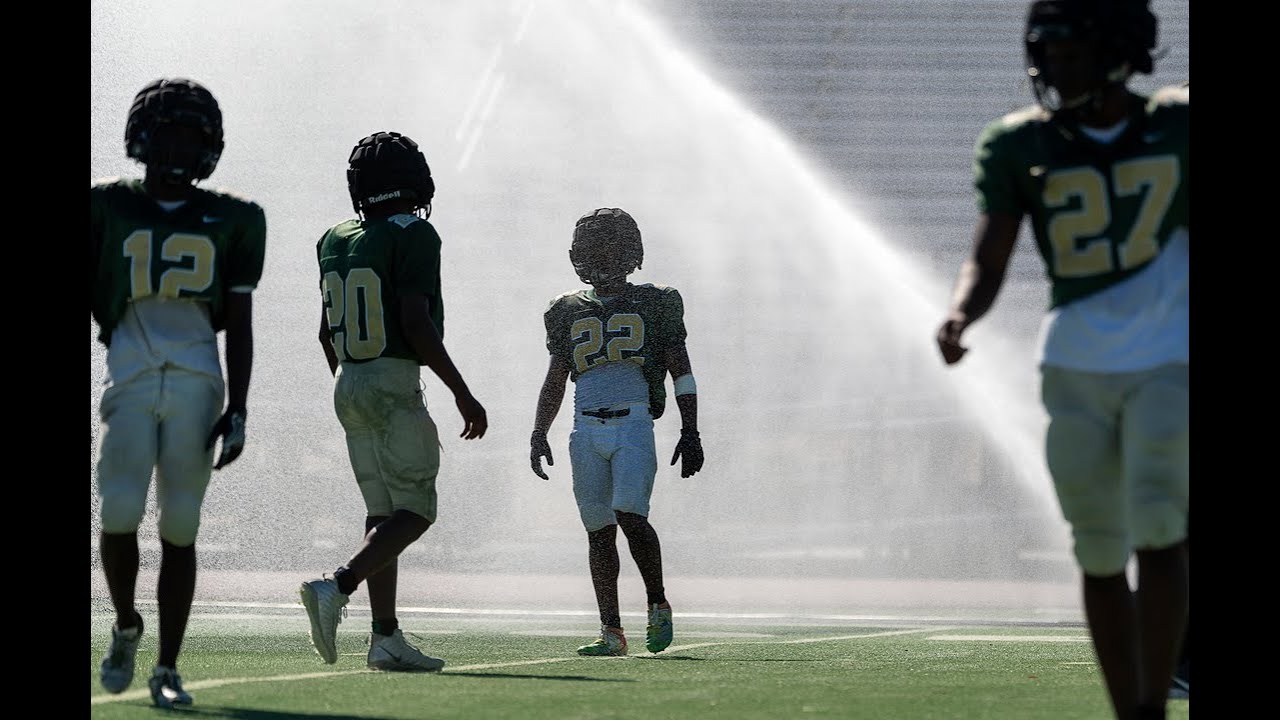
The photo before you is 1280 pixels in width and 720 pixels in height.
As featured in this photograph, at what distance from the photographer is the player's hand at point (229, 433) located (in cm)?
397

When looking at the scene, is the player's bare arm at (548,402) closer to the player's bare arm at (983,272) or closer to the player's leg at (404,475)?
the player's leg at (404,475)

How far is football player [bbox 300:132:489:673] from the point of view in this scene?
506cm

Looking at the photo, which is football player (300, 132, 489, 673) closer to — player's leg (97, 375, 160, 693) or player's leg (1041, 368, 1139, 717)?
player's leg (97, 375, 160, 693)

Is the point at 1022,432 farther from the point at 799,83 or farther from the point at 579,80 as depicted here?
the point at 799,83

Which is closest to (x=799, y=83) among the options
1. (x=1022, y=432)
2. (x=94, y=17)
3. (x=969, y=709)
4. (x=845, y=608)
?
(x=1022, y=432)

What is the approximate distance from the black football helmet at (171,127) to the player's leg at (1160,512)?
220 cm

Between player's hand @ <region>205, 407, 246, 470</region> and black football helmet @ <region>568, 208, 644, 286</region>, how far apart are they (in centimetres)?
258

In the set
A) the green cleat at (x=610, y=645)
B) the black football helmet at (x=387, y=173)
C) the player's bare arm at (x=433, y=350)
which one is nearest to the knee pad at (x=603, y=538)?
the green cleat at (x=610, y=645)

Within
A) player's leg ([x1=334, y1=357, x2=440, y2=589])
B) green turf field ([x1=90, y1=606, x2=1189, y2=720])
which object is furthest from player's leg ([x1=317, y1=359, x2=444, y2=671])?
green turf field ([x1=90, y1=606, x2=1189, y2=720])

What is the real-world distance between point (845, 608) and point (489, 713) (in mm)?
9724

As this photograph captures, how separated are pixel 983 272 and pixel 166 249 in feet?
6.16

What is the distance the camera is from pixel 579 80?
82.4 ft

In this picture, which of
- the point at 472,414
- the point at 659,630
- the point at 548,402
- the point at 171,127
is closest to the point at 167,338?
the point at 171,127

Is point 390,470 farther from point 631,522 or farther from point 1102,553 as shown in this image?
point 1102,553
